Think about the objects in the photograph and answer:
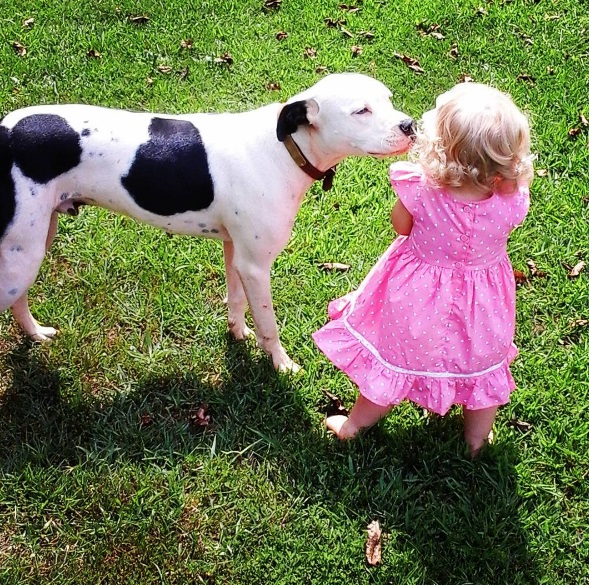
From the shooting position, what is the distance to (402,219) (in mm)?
2932

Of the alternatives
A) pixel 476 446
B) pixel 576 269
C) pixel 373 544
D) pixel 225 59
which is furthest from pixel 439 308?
pixel 225 59

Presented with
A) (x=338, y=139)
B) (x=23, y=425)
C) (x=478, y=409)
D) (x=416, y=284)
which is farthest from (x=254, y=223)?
(x=23, y=425)

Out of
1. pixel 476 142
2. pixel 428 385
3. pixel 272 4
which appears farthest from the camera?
pixel 272 4

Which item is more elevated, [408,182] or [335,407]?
[408,182]

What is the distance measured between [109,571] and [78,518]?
0.31 m

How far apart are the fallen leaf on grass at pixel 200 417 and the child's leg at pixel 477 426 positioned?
1.31 m

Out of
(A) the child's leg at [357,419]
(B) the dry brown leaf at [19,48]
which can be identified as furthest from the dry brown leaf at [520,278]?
(B) the dry brown leaf at [19,48]

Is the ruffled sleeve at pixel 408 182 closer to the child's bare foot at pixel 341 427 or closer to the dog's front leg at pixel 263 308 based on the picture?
the dog's front leg at pixel 263 308

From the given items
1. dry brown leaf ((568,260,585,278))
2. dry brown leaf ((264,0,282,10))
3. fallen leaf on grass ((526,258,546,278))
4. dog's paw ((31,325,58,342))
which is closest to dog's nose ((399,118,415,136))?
fallen leaf on grass ((526,258,546,278))

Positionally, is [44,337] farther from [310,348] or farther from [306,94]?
[306,94]

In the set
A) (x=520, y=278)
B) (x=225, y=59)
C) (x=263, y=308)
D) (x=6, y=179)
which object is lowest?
(x=520, y=278)

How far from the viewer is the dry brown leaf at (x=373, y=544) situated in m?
3.04

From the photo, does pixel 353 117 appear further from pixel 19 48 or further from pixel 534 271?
pixel 19 48

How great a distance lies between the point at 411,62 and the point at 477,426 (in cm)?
379
